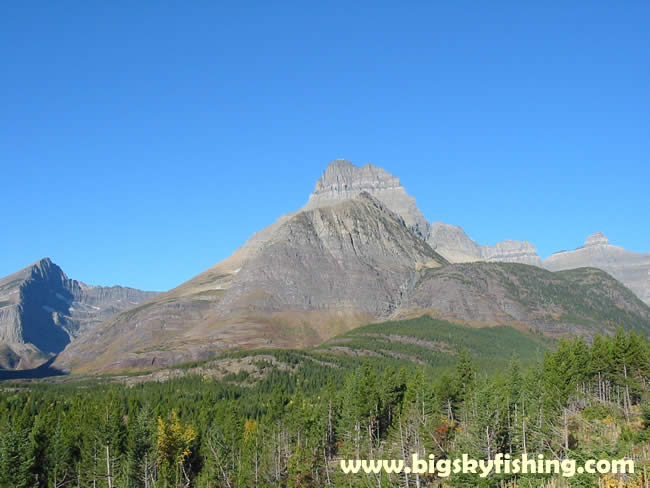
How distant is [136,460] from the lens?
101938 mm

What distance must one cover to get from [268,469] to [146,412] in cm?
2353

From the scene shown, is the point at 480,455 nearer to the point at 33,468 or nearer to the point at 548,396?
the point at 548,396

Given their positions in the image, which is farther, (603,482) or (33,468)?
(33,468)

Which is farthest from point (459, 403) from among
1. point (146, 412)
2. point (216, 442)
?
point (146, 412)

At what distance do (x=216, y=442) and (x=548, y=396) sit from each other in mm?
52748

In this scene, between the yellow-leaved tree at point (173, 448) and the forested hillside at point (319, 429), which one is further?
the yellow-leaved tree at point (173, 448)

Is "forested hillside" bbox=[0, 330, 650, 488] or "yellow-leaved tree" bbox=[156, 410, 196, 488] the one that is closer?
"forested hillside" bbox=[0, 330, 650, 488]

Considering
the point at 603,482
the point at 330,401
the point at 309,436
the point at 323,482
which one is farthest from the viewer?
the point at 330,401

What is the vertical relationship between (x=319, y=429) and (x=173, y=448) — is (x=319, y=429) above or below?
above

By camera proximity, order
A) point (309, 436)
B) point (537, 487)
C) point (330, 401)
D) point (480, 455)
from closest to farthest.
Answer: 1. point (537, 487)
2. point (480, 455)
3. point (309, 436)
4. point (330, 401)

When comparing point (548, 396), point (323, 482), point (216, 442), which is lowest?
point (323, 482)

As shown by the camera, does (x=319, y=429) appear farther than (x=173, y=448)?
Yes

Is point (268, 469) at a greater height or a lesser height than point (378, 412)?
lesser

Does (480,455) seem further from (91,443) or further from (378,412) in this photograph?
(91,443)
